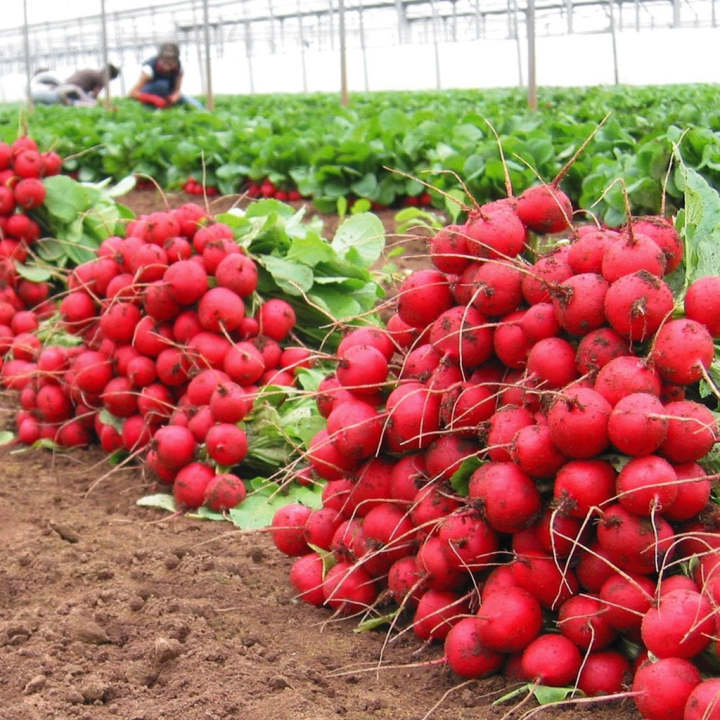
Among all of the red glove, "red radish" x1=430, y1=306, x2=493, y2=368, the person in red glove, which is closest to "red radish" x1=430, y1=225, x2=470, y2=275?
"red radish" x1=430, y1=306, x2=493, y2=368

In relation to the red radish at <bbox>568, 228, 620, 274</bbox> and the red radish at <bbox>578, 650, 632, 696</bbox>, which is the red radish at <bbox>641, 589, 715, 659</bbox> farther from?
the red radish at <bbox>568, 228, 620, 274</bbox>

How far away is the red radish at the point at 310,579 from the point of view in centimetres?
255

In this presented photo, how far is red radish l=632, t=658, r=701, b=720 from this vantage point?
5.51 feet

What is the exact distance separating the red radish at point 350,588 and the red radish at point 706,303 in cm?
92

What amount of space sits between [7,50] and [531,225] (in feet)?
191

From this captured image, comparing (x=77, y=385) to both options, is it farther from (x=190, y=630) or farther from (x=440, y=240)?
(x=440, y=240)

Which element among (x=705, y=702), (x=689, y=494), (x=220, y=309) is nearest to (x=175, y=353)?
(x=220, y=309)

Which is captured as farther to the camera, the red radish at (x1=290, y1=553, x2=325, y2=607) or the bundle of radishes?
the bundle of radishes

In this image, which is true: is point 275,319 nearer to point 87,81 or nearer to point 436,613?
point 436,613

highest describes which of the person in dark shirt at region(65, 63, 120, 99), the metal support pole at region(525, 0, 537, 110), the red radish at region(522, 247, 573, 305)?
the person in dark shirt at region(65, 63, 120, 99)

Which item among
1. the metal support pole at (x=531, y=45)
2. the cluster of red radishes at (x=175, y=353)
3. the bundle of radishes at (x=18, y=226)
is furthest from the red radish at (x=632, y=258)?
the metal support pole at (x=531, y=45)

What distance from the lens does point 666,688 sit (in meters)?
1.69

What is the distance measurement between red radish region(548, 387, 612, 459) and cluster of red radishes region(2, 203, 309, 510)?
152cm

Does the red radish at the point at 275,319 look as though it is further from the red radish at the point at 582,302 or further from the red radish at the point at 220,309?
the red radish at the point at 582,302
